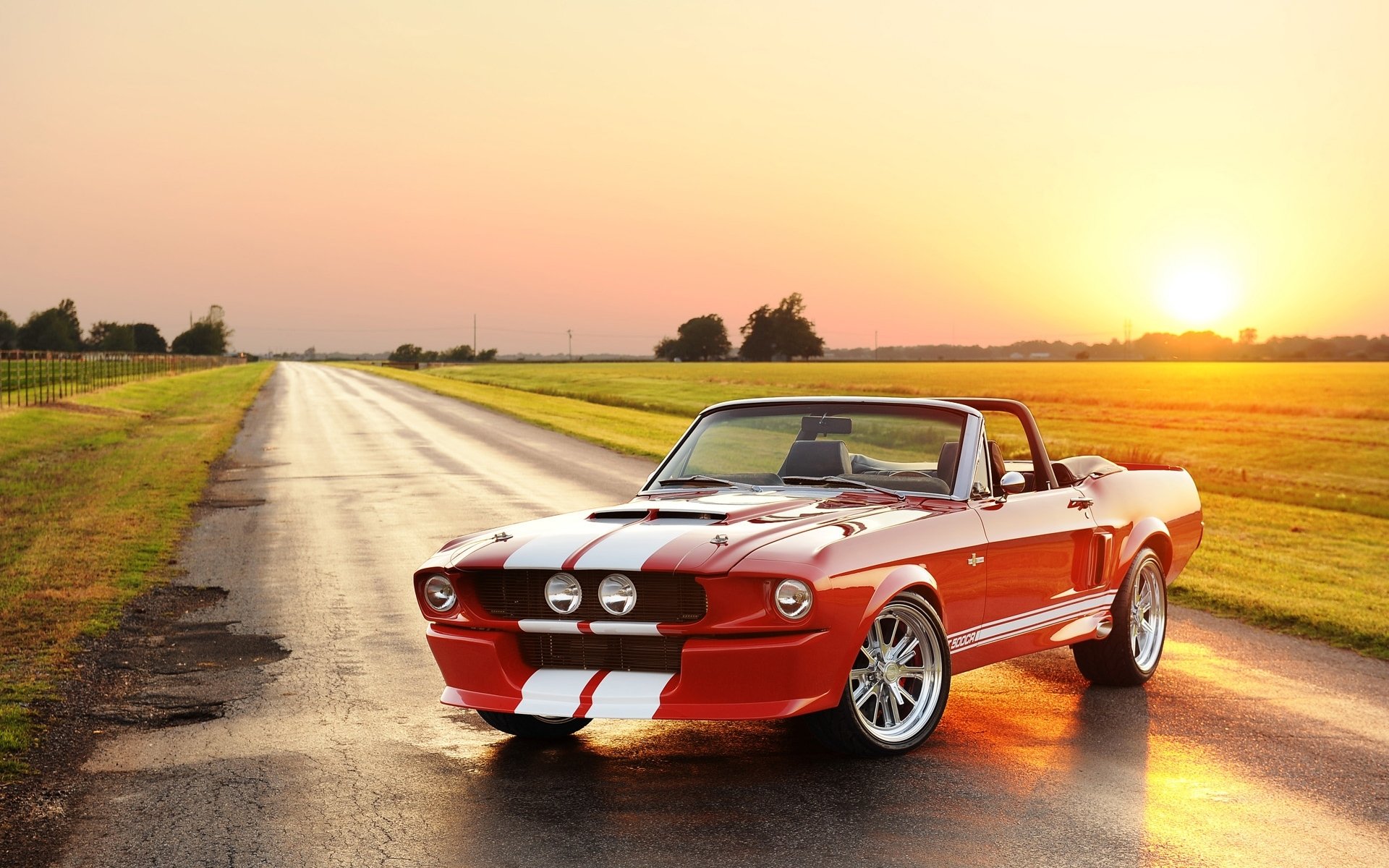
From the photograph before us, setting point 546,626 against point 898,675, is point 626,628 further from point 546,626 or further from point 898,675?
point 898,675

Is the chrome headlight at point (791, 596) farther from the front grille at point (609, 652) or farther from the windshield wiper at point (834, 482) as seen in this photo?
the windshield wiper at point (834, 482)

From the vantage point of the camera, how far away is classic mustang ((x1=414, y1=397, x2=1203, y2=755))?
5035mm

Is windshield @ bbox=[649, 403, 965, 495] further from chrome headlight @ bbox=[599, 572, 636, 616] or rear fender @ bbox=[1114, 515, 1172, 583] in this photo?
chrome headlight @ bbox=[599, 572, 636, 616]

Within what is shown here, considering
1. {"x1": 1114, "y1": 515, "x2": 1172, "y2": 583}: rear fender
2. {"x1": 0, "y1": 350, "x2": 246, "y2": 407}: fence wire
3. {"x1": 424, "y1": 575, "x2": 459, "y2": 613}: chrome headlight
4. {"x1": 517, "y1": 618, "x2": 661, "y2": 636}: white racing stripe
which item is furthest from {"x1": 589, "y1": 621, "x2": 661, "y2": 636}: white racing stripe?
{"x1": 0, "y1": 350, "x2": 246, "y2": 407}: fence wire

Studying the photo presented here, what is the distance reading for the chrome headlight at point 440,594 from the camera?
5641 millimetres

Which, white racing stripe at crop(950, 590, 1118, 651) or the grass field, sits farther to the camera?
the grass field

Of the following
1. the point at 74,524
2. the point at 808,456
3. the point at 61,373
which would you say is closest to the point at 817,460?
the point at 808,456

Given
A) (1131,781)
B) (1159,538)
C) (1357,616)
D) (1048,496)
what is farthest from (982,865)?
(1357,616)

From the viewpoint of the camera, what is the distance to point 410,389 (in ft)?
214

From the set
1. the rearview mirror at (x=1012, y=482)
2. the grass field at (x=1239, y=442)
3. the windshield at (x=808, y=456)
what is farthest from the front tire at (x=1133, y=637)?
the grass field at (x=1239, y=442)

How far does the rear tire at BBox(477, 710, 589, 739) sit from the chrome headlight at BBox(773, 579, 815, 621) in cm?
139

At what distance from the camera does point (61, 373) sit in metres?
51.3

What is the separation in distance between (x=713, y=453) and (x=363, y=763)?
2.50 meters

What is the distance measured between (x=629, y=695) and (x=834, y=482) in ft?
6.26
